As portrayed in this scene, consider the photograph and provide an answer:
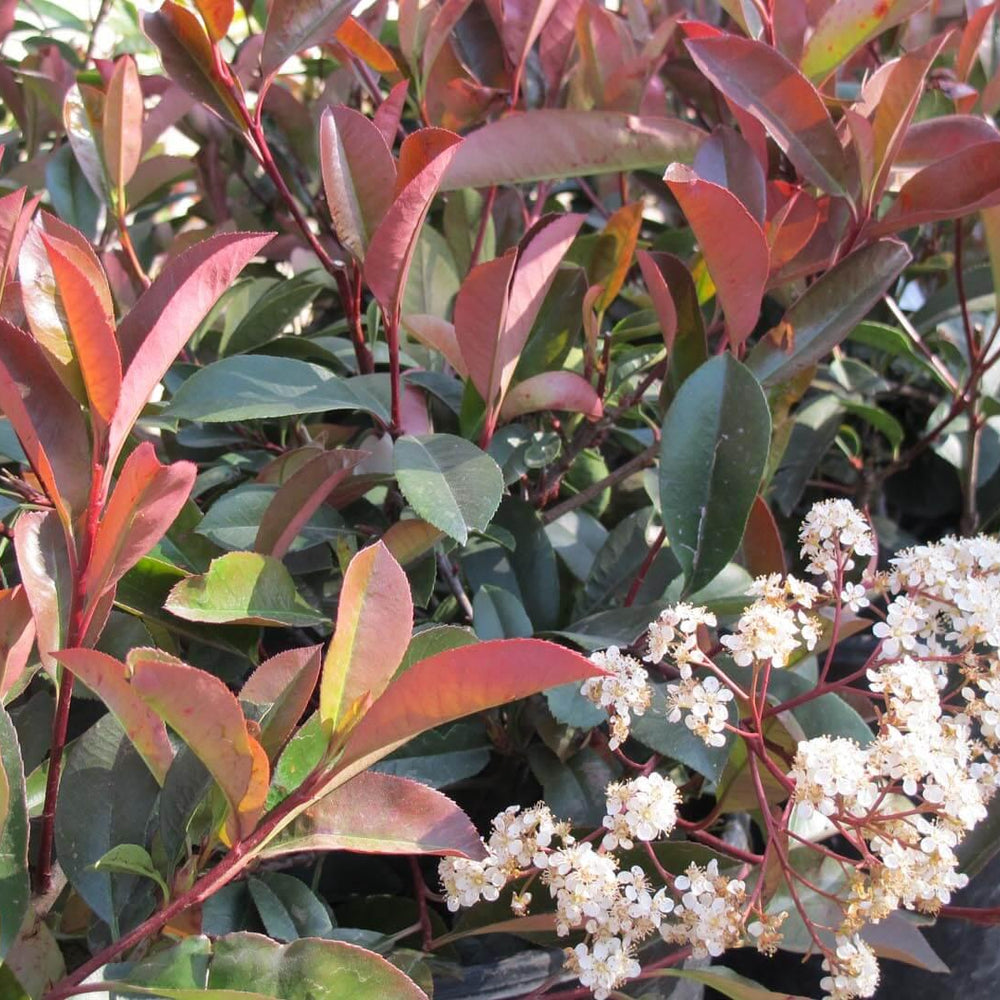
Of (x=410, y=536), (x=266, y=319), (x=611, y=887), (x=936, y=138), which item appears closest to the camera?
(x=611, y=887)

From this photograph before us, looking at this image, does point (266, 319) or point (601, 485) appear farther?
point (266, 319)

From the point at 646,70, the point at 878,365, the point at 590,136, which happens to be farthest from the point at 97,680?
the point at 878,365

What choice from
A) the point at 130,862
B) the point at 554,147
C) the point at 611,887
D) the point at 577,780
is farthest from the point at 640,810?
the point at 554,147

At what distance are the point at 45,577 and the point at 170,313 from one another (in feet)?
0.45

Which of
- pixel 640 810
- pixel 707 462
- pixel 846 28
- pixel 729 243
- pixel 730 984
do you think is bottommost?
pixel 730 984

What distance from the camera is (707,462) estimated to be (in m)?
0.64

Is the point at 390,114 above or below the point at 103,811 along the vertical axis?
above

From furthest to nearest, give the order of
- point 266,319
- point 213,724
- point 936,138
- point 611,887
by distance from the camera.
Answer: point 266,319 → point 936,138 → point 611,887 → point 213,724

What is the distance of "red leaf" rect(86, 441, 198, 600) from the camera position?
44 cm

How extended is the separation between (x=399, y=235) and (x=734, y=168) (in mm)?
255

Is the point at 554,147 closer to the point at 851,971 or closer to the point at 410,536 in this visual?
the point at 410,536

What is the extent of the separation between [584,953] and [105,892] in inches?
9.5

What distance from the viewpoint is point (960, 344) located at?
3.33ft

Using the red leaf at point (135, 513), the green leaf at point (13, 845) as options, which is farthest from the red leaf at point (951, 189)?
the green leaf at point (13, 845)
